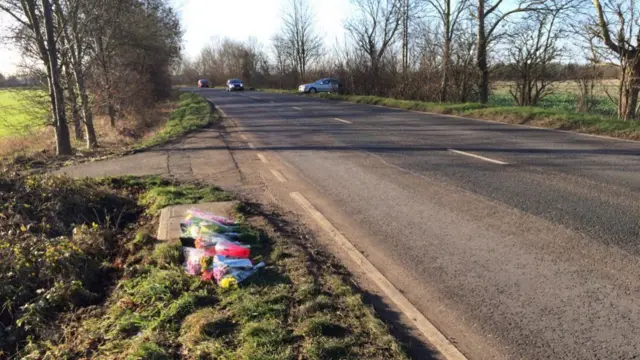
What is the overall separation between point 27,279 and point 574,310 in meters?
4.88

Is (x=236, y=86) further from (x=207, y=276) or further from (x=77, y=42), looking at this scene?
(x=207, y=276)

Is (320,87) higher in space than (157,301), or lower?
higher

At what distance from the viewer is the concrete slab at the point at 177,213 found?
5.29m

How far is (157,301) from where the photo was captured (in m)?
3.75

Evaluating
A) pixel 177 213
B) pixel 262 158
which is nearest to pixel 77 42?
pixel 262 158

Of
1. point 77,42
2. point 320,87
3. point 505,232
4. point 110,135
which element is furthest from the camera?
point 320,87

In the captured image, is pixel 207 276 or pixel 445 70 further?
pixel 445 70

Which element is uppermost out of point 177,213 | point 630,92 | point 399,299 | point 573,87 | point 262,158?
point 573,87

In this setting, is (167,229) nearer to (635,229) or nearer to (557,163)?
(635,229)

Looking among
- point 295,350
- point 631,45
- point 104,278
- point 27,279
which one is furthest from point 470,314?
point 631,45

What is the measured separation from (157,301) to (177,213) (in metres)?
2.39

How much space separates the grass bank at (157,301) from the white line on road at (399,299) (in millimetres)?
303

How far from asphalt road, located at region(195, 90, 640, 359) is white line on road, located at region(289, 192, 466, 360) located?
86mm

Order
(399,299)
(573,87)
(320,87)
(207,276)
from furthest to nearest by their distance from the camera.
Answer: (320,87) < (573,87) < (207,276) < (399,299)
